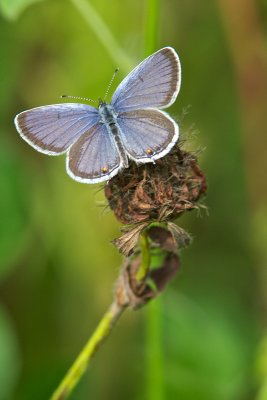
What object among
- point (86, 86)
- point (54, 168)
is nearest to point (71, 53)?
point (86, 86)

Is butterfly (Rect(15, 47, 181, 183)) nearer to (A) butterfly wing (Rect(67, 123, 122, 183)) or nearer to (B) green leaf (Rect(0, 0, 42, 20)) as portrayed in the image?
(A) butterfly wing (Rect(67, 123, 122, 183))

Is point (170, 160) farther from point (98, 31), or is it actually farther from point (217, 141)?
point (217, 141)

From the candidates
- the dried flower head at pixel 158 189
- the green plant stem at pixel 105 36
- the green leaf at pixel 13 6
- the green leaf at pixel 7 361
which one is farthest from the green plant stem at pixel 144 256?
the green leaf at pixel 7 361

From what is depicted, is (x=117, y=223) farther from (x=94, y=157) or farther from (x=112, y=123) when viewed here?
(x=94, y=157)

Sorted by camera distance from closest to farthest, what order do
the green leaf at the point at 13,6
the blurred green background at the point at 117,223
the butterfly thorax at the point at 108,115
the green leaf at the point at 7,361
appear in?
the butterfly thorax at the point at 108,115, the green leaf at the point at 13,6, the green leaf at the point at 7,361, the blurred green background at the point at 117,223

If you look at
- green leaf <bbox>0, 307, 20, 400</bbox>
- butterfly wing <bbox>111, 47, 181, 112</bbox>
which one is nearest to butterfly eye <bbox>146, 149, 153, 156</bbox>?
butterfly wing <bbox>111, 47, 181, 112</bbox>

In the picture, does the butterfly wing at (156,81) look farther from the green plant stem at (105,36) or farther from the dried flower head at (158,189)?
the green plant stem at (105,36)
